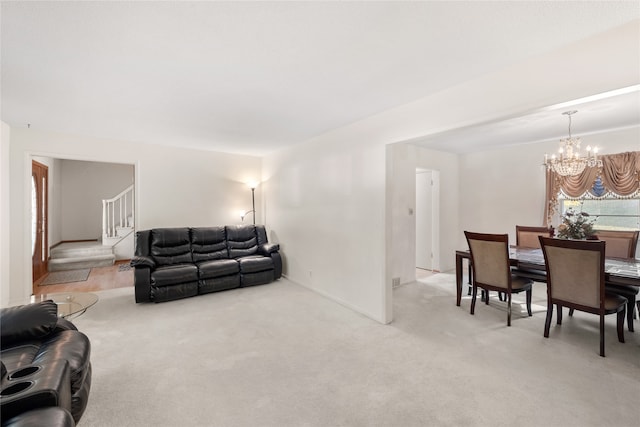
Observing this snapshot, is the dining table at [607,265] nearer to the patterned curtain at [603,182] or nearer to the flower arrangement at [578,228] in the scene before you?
the flower arrangement at [578,228]

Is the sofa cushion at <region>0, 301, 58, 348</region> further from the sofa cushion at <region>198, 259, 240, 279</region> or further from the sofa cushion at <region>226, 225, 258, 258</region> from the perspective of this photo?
the sofa cushion at <region>226, 225, 258, 258</region>

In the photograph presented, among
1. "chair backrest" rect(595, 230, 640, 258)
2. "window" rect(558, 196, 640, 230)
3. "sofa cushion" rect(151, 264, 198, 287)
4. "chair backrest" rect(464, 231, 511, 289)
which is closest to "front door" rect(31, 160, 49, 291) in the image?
"sofa cushion" rect(151, 264, 198, 287)

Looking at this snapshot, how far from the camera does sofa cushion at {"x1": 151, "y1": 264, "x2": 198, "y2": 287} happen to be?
387 centimetres

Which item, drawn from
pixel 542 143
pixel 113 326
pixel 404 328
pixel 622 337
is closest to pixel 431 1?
pixel 404 328

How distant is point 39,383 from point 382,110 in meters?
3.31

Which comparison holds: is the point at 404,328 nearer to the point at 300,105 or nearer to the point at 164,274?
the point at 300,105

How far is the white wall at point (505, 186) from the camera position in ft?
16.1

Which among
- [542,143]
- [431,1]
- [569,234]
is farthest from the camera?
[542,143]

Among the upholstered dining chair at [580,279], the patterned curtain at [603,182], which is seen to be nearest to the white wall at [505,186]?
the patterned curtain at [603,182]

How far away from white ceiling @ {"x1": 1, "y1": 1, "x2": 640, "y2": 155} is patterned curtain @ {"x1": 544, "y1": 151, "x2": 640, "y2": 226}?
135 cm

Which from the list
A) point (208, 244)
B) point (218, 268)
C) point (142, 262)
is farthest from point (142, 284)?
point (208, 244)

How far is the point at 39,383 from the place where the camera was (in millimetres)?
1207

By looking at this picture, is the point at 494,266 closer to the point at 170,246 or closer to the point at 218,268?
the point at 218,268

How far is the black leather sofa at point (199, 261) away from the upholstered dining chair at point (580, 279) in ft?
12.2
